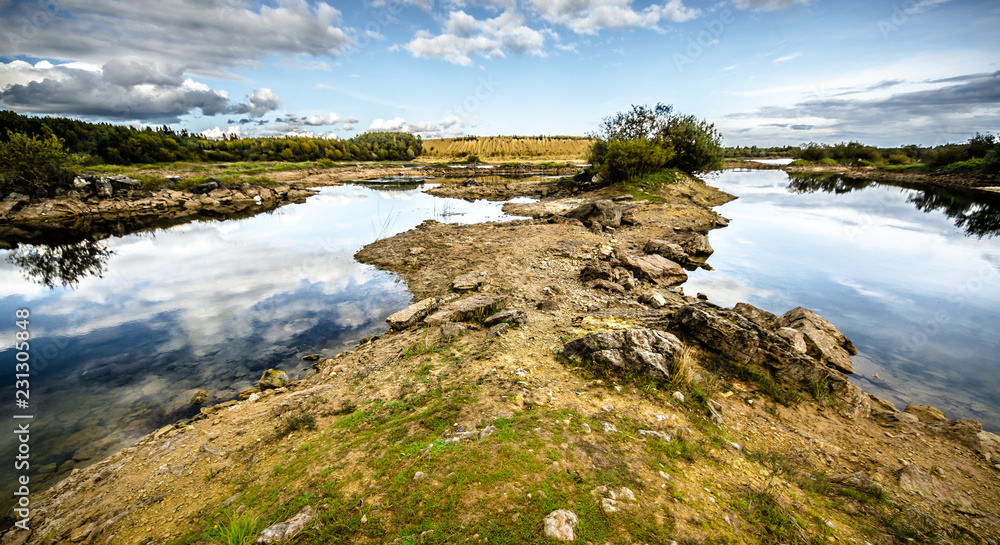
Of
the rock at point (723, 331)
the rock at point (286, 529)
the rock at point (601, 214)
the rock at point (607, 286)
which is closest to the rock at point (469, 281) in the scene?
the rock at point (607, 286)

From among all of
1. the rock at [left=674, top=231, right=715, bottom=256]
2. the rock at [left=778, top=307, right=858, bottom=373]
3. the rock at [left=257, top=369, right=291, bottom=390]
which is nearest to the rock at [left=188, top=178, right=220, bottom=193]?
the rock at [left=257, top=369, right=291, bottom=390]

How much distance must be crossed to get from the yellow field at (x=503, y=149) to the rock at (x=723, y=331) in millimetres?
111151

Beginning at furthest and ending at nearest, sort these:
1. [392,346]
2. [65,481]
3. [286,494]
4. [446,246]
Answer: [446,246], [392,346], [65,481], [286,494]

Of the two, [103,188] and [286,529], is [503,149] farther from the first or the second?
[286,529]

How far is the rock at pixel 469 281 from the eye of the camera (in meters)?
11.9

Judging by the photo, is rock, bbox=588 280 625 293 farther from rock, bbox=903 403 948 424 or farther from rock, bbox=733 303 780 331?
rock, bbox=903 403 948 424

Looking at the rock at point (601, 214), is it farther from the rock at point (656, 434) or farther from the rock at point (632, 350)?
the rock at point (656, 434)

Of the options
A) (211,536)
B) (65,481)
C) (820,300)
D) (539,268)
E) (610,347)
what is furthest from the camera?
(539,268)

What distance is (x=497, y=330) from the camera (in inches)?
322

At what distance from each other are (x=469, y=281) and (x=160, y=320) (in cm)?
1014

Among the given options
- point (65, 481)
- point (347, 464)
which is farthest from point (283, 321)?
point (347, 464)

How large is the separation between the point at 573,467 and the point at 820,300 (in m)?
14.0

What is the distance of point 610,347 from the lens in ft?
21.6

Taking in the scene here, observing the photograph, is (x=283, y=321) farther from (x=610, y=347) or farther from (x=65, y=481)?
(x=610, y=347)
